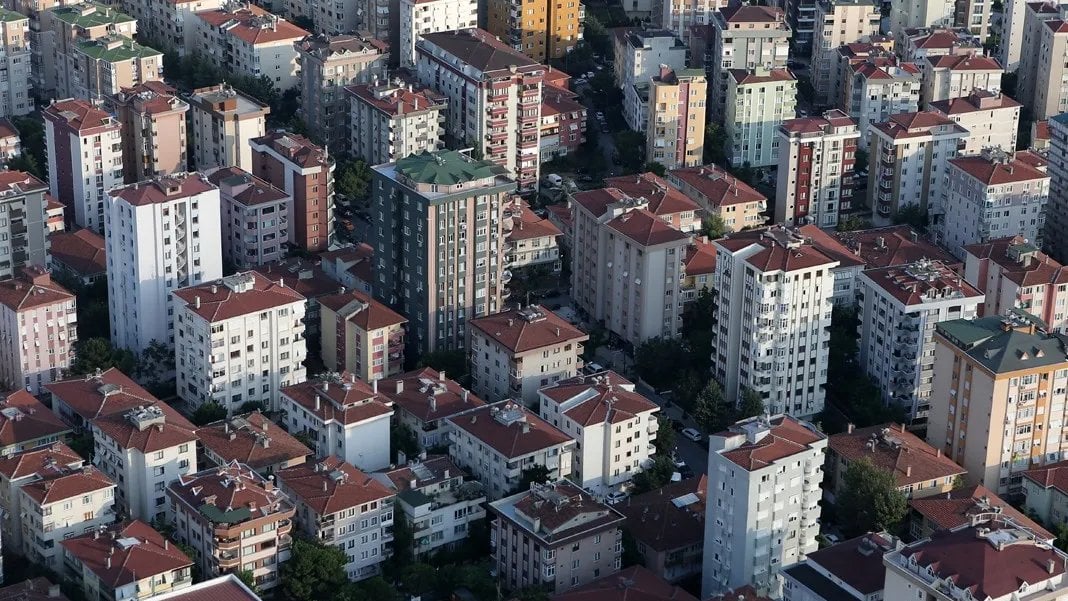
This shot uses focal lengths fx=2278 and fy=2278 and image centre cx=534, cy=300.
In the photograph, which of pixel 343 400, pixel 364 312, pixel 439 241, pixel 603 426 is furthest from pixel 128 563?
pixel 439 241

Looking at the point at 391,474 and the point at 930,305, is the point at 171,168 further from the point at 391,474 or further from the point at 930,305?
the point at 930,305

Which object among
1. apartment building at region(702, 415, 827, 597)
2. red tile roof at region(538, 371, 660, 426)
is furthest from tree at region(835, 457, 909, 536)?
red tile roof at region(538, 371, 660, 426)

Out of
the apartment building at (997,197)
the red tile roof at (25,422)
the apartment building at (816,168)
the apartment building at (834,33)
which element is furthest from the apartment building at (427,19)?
the red tile roof at (25,422)

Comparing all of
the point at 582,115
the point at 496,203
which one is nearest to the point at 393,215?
the point at 496,203

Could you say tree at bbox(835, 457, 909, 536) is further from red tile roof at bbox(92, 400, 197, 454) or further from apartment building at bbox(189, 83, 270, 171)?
apartment building at bbox(189, 83, 270, 171)

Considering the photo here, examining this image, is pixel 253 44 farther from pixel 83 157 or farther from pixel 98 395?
pixel 98 395

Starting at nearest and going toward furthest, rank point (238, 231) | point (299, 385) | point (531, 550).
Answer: point (531, 550) < point (299, 385) < point (238, 231)
